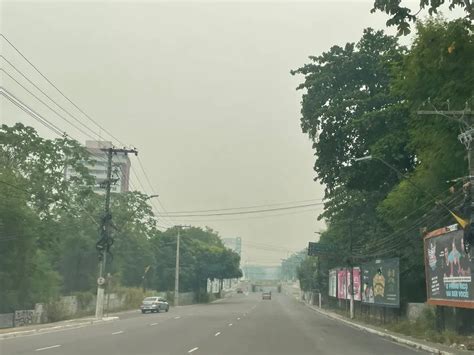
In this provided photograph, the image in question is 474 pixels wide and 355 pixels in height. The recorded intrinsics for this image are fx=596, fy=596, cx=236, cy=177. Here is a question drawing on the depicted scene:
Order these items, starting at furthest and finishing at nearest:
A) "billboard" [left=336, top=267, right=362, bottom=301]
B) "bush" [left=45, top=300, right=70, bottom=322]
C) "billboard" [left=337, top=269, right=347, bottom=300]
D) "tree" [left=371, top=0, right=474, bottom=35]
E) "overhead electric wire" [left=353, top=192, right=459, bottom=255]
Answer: "billboard" [left=337, top=269, right=347, bottom=300], "billboard" [left=336, top=267, right=362, bottom=301], "bush" [left=45, top=300, right=70, bottom=322], "overhead electric wire" [left=353, top=192, right=459, bottom=255], "tree" [left=371, top=0, right=474, bottom=35]

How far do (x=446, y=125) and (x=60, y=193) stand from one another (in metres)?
38.6

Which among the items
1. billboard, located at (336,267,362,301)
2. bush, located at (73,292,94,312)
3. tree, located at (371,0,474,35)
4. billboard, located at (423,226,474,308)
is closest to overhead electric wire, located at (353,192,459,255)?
billboard, located at (423,226,474,308)

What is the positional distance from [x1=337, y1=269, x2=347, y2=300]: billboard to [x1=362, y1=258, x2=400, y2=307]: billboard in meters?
10.3

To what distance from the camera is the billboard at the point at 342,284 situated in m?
53.6

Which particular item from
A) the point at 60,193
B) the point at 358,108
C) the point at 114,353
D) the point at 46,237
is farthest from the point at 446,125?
the point at 60,193

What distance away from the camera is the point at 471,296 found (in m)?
20.9

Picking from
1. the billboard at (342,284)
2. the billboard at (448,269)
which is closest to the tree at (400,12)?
the billboard at (448,269)

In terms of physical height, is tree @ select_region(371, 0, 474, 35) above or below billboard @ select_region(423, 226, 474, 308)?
above

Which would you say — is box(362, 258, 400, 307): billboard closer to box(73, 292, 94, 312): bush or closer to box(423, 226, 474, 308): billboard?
box(423, 226, 474, 308): billboard

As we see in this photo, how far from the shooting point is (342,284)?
55938 millimetres

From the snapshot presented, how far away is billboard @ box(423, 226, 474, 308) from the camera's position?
70.4 ft

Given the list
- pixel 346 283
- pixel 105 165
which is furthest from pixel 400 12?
pixel 105 165

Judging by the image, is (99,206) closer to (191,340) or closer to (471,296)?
(191,340)

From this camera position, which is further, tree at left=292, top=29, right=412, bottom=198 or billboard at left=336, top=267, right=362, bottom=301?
billboard at left=336, top=267, right=362, bottom=301
